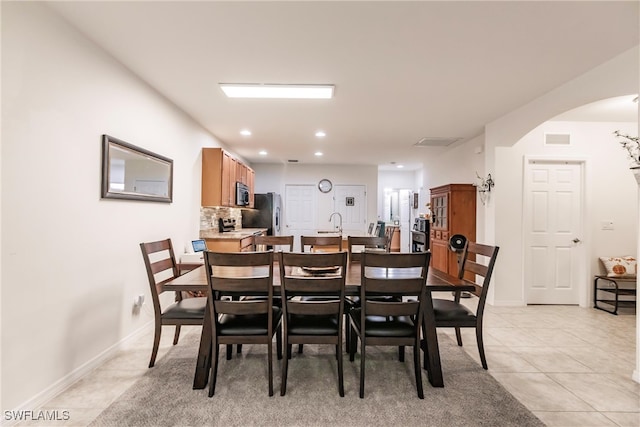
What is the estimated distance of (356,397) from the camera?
2.10 meters

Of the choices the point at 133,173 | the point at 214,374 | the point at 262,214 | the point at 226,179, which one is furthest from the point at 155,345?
the point at 262,214

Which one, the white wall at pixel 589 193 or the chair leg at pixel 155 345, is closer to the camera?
the chair leg at pixel 155 345

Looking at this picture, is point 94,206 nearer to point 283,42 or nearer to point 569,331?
point 283,42

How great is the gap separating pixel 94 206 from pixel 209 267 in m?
1.20

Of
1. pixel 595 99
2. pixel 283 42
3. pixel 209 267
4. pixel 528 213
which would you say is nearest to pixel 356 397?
pixel 209 267

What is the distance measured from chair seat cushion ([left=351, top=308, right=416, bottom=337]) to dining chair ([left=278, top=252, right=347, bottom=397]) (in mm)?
194

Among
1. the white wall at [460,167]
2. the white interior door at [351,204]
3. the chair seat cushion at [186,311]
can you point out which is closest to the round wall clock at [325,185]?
the white interior door at [351,204]

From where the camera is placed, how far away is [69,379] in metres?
2.20

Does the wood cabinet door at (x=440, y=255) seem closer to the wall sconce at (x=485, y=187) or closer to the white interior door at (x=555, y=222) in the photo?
the wall sconce at (x=485, y=187)

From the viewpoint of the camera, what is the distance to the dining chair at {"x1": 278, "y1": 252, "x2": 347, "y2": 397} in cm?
202

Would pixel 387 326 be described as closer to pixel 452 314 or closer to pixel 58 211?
pixel 452 314

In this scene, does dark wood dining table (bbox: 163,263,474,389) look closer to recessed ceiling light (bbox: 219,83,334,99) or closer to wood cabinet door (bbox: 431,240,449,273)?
recessed ceiling light (bbox: 219,83,334,99)

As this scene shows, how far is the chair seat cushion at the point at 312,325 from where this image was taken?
215cm

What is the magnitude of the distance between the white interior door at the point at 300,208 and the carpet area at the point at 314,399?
18.8 feet
